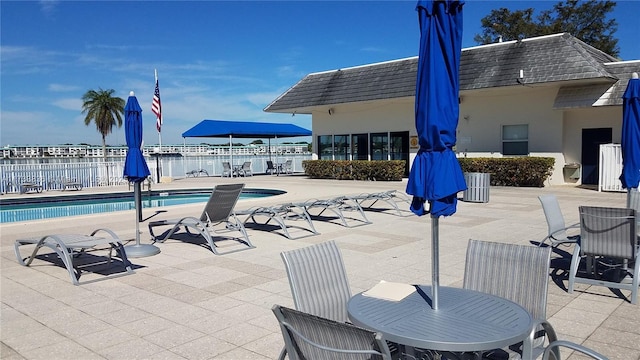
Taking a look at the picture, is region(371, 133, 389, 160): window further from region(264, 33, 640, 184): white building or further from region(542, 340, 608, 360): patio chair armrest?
region(542, 340, 608, 360): patio chair armrest

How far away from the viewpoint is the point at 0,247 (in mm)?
8164

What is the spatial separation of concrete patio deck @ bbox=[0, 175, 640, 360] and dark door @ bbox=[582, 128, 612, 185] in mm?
10194

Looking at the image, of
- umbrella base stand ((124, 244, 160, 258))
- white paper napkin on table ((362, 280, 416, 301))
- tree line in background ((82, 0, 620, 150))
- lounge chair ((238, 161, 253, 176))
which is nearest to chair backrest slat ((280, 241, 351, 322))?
white paper napkin on table ((362, 280, 416, 301))

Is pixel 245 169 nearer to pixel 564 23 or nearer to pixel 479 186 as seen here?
pixel 479 186

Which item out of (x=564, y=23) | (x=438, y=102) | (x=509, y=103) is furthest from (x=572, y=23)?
(x=438, y=102)

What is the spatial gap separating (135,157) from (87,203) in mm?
10727

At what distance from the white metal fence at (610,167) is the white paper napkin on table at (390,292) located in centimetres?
1501

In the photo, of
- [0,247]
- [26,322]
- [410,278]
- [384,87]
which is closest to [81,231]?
[0,247]

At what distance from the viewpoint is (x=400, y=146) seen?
22.8 meters

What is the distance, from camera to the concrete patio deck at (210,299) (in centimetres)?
399

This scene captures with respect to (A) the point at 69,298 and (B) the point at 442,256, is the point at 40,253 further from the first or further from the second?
(B) the point at 442,256

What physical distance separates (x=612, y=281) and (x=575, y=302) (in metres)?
0.98

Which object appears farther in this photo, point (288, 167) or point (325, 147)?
point (288, 167)

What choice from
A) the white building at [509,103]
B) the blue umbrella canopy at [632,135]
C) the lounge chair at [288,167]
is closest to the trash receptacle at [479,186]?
the white building at [509,103]
